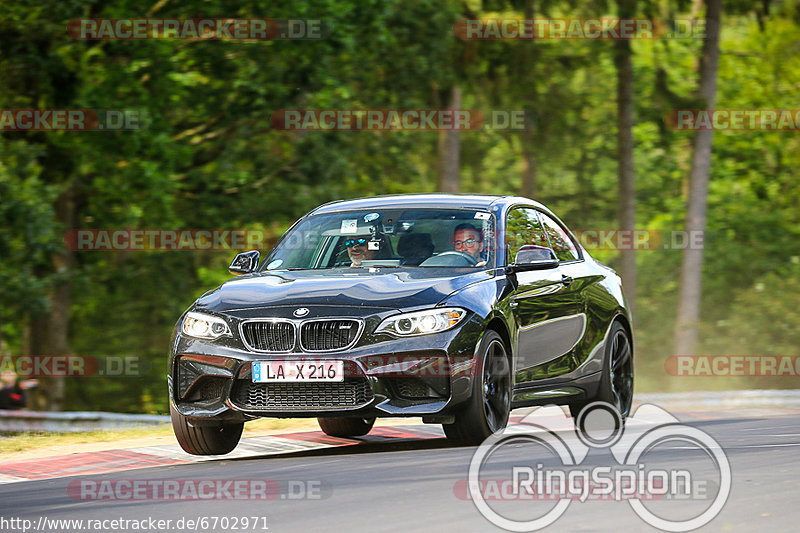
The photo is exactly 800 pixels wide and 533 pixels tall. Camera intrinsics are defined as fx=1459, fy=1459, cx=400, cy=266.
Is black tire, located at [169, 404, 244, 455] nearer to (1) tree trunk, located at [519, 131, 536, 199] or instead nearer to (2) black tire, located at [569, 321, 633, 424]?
(2) black tire, located at [569, 321, 633, 424]

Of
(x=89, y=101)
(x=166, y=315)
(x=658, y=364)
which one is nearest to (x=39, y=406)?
(x=166, y=315)

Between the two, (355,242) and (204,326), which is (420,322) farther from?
(355,242)

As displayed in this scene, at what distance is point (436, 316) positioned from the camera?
9.52 m

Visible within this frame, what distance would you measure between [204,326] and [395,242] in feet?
5.53

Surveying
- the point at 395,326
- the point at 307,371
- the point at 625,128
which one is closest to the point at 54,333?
the point at 625,128

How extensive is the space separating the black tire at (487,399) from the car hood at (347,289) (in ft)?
1.57

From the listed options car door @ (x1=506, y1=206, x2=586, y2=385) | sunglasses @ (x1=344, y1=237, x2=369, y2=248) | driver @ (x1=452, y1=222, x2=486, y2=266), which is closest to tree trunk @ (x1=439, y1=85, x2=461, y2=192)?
car door @ (x1=506, y1=206, x2=586, y2=385)

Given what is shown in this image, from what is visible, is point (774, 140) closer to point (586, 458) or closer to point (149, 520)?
point (586, 458)

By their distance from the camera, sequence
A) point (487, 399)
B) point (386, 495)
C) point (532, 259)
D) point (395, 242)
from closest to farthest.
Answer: point (386, 495), point (487, 399), point (532, 259), point (395, 242)

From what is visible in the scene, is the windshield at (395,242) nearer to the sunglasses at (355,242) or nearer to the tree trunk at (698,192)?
the sunglasses at (355,242)

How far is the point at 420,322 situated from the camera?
31.1ft

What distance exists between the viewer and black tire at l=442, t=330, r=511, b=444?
964 centimetres

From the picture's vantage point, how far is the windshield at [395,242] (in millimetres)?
10570

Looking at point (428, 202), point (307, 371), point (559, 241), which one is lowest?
point (307, 371)
